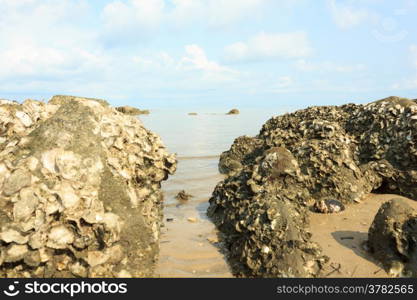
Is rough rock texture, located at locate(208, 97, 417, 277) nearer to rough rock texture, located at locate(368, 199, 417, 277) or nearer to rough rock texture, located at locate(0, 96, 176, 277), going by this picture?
rough rock texture, located at locate(368, 199, 417, 277)

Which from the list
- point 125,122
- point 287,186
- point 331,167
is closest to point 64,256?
point 125,122

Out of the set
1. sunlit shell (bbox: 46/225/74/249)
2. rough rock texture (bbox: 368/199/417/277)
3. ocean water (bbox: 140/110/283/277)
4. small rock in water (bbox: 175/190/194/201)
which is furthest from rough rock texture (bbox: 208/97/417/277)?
sunlit shell (bbox: 46/225/74/249)

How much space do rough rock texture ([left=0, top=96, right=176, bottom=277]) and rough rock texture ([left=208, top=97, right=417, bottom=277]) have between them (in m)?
1.40

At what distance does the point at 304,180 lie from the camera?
250 inches

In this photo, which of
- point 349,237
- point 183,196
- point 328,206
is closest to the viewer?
point 349,237

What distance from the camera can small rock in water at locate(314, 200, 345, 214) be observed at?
5.94 metres

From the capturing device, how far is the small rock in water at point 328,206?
19.5 feet

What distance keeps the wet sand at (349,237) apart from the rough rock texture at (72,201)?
2357 mm

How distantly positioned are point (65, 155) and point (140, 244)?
1393 mm

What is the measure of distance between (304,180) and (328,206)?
2.08ft

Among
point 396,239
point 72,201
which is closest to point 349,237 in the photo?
point 396,239

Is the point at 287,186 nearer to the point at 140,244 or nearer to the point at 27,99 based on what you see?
the point at 140,244

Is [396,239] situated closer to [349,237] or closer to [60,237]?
[349,237]

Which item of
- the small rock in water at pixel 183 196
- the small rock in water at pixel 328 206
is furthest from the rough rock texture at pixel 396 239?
the small rock in water at pixel 183 196
